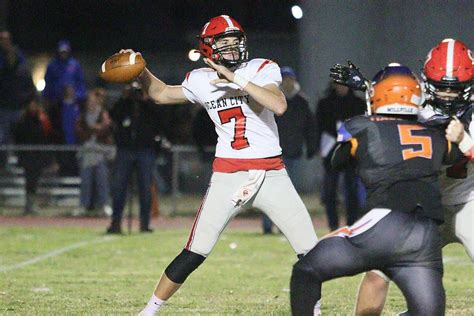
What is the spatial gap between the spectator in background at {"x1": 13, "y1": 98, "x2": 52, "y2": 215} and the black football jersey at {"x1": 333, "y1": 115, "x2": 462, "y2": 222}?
9.57 meters

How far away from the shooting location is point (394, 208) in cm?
512

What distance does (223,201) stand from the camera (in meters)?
6.52

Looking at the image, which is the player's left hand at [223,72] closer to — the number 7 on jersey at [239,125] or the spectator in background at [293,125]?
the number 7 on jersey at [239,125]

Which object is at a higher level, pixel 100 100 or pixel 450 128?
pixel 450 128

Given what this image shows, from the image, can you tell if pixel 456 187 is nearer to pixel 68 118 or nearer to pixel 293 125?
pixel 293 125

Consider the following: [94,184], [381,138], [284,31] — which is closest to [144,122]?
[94,184]

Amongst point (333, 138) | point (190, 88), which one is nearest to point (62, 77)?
point (333, 138)

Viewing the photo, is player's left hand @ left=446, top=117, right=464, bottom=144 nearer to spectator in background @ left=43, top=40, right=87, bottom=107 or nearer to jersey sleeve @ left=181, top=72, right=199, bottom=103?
jersey sleeve @ left=181, top=72, right=199, bottom=103

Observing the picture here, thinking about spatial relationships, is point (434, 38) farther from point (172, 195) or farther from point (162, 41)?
point (162, 41)

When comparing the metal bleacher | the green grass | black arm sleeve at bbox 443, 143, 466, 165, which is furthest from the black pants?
the metal bleacher

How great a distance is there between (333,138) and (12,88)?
15.7 ft

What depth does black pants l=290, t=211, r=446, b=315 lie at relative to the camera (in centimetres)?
503

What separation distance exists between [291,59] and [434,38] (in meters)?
6.51

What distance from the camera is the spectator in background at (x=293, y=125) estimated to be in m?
12.3
